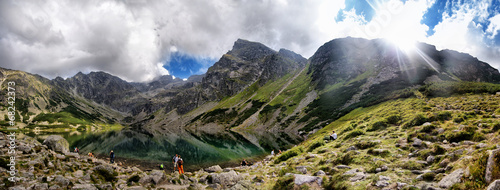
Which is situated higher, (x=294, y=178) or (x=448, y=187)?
(x=448, y=187)

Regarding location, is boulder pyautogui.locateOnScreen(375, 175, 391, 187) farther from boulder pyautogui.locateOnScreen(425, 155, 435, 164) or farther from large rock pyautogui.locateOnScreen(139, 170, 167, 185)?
large rock pyautogui.locateOnScreen(139, 170, 167, 185)

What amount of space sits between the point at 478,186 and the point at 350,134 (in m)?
24.1

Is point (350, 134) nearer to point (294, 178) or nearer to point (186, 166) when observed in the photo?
point (294, 178)

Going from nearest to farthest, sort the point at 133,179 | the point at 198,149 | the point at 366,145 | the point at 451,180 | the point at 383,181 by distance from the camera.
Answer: the point at 451,180, the point at 383,181, the point at 133,179, the point at 366,145, the point at 198,149

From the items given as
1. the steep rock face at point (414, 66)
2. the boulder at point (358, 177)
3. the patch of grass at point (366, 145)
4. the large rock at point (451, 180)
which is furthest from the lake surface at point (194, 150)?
the steep rock face at point (414, 66)

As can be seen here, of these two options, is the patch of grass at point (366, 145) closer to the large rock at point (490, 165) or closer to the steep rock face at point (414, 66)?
the large rock at point (490, 165)

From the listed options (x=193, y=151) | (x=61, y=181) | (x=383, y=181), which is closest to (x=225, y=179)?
(x=61, y=181)

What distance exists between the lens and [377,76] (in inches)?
5527

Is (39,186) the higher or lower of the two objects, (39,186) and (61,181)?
the higher

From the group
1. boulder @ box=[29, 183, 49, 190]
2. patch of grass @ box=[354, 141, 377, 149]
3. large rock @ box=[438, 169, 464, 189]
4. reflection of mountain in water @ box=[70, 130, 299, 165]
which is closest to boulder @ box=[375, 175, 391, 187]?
large rock @ box=[438, 169, 464, 189]

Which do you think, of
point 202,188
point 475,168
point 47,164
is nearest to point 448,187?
point 475,168

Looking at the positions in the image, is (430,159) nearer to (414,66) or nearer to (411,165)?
(411,165)

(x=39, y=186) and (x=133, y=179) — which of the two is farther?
(x=133, y=179)

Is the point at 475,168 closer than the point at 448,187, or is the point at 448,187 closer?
the point at 475,168
